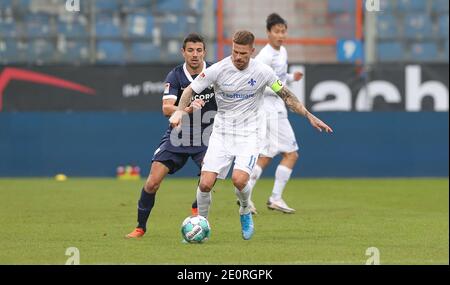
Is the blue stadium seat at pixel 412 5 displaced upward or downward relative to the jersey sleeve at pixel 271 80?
upward

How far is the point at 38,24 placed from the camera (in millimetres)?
23438

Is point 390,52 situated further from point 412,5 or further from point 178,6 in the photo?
point 178,6

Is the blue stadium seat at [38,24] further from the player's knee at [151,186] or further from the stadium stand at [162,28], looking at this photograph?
the player's knee at [151,186]

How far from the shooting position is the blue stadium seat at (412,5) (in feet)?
80.4

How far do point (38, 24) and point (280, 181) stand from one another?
1015 cm

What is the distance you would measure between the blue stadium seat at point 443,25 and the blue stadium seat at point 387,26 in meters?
0.99

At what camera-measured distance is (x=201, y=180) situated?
11.2 m

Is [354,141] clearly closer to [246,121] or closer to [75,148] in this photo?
[75,148]

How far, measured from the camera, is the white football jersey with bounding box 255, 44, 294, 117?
15.0 m

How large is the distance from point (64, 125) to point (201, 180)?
11.1 meters

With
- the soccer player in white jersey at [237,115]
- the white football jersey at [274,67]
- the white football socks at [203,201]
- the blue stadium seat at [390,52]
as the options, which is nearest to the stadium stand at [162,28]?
the blue stadium seat at [390,52]

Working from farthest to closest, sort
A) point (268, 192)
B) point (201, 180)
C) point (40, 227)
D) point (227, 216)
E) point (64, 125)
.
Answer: point (64, 125) → point (268, 192) → point (227, 216) → point (40, 227) → point (201, 180)

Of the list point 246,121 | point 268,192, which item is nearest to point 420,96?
point 268,192

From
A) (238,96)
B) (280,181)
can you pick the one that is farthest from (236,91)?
(280,181)
